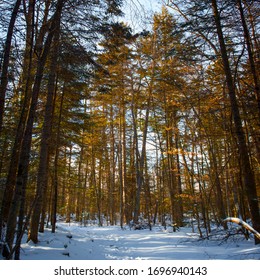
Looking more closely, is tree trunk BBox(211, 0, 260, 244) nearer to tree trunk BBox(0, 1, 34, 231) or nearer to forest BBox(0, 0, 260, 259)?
forest BBox(0, 0, 260, 259)

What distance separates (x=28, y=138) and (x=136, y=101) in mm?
11207

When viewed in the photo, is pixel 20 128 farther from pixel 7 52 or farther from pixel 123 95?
pixel 123 95

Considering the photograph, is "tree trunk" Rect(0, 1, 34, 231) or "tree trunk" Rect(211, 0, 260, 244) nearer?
"tree trunk" Rect(0, 1, 34, 231)

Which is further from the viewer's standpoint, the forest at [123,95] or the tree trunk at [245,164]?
the tree trunk at [245,164]

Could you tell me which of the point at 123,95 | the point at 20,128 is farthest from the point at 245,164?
the point at 123,95

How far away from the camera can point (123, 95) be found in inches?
567

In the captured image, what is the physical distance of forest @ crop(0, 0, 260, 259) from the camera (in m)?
4.31

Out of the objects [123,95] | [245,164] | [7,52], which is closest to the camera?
A: [7,52]

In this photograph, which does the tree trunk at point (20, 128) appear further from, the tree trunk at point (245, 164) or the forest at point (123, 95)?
the tree trunk at point (245, 164)

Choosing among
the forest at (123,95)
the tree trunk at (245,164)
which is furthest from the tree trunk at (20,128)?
the tree trunk at (245,164)

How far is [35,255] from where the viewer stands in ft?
17.0

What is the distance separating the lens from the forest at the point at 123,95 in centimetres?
431

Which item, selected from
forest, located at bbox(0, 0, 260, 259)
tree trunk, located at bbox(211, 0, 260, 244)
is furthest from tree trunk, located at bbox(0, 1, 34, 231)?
tree trunk, located at bbox(211, 0, 260, 244)
